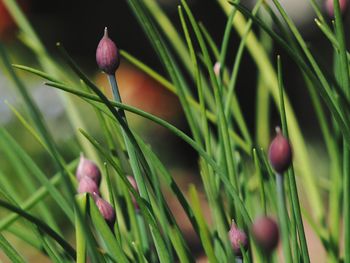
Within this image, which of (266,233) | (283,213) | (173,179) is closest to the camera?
(266,233)

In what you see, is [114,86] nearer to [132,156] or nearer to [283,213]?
[132,156]

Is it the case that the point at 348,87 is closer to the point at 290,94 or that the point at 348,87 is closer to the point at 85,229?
the point at 85,229

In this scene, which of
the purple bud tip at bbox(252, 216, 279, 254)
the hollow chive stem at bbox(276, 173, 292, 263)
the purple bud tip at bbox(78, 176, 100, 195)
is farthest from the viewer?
the purple bud tip at bbox(78, 176, 100, 195)

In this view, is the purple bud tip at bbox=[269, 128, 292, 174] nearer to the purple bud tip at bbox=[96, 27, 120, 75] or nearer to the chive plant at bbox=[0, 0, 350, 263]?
the chive plant at bbox=[0, 0, 350, 263]

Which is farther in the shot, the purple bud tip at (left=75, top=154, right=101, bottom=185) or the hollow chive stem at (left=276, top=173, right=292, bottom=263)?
the purple bud tip at (left=75, top=154, right=101, bottom=185)

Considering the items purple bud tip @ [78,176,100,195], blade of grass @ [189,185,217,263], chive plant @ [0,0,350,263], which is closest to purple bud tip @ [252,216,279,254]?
chive plant @ [0,0,350,263]

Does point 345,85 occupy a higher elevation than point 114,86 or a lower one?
lower

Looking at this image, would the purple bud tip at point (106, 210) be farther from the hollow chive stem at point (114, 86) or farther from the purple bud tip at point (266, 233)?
the purple bud tip at point (266, 233)

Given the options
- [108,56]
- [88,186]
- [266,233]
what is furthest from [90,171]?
[266,233]

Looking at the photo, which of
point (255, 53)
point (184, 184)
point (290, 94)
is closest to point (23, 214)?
point (255, 53)
